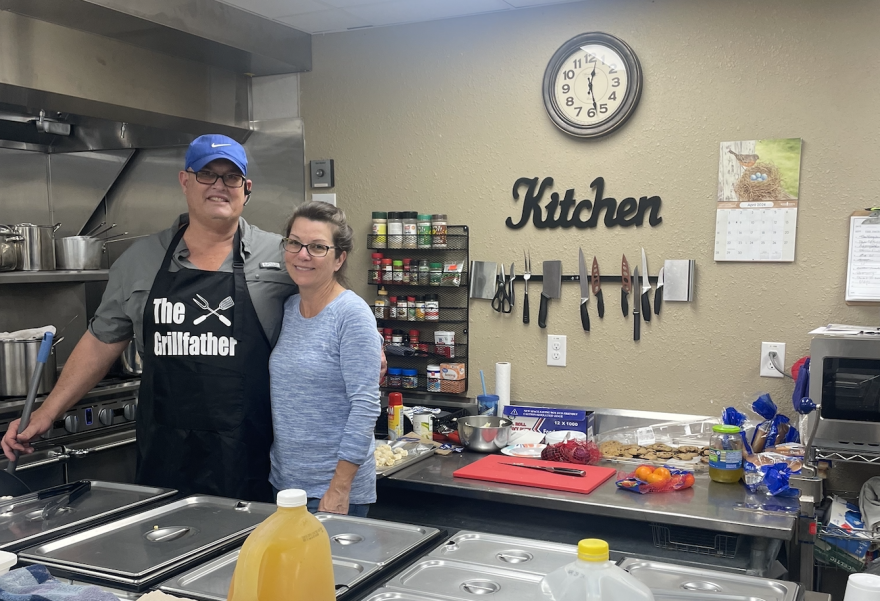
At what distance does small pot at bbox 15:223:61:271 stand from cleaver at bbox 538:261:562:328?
2.01 metres

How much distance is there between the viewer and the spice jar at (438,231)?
10.4ft

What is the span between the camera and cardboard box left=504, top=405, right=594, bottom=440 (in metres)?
2.89

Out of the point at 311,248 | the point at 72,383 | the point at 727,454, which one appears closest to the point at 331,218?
the point at 311,248

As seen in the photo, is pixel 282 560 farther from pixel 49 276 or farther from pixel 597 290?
pixel 49 276

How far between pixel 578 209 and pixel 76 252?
82.3 inches

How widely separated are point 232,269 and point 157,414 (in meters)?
0.46

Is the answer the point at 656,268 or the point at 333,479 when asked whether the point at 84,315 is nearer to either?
the point at 333,479

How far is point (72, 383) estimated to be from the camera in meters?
2.28

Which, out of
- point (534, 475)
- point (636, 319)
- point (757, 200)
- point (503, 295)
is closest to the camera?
point (534, 475)

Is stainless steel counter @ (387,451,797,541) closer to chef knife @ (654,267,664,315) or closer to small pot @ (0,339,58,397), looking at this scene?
chef knife @ (654,267,664,315)

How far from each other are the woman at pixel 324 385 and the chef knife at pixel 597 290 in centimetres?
119

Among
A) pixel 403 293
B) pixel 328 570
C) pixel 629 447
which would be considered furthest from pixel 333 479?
pixel 403 293

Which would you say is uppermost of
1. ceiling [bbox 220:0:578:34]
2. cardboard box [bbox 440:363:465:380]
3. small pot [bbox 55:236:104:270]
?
ceiling [bbox 220:0:578:34]

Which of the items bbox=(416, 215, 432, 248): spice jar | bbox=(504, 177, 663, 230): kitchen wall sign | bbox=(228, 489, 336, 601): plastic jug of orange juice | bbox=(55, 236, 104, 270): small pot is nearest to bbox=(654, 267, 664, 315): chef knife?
bbox=(504, 177, 663, 230): kitchen wall sign
